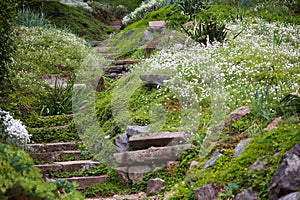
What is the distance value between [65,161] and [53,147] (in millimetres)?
437

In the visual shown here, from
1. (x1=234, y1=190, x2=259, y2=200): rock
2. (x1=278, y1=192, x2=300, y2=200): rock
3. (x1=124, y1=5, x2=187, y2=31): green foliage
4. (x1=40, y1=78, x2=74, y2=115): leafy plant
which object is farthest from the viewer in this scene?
(x1=124, y1=5, x2=187, y2=31): green foliage

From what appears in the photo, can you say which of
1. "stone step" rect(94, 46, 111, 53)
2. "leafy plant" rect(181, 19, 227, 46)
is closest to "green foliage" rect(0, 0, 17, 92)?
"leafy plant" rect(181, 19, 227, 46)

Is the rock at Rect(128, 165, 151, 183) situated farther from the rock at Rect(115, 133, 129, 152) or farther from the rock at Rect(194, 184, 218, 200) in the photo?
the rock at Rect(194, 184, 218, 200)

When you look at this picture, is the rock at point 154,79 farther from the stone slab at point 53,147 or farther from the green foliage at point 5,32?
the green foliage at point 5,32

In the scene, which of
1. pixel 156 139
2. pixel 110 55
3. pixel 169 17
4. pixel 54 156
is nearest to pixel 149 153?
pixel 156 139

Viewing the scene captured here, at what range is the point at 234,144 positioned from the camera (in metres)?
6.32

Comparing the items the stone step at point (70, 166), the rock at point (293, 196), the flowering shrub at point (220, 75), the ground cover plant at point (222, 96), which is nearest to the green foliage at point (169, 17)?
the ground cover plant at point (222, 96)

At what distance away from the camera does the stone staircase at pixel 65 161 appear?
7.18m

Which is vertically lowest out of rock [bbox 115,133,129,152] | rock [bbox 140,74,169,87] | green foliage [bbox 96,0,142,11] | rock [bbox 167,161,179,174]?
green foliage [bbox 96,0,142,11]

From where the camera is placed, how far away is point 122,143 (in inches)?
296

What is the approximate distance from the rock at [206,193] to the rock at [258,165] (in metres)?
0.48

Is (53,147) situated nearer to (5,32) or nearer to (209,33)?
(5,32)

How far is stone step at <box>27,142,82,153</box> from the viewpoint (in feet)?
26.1

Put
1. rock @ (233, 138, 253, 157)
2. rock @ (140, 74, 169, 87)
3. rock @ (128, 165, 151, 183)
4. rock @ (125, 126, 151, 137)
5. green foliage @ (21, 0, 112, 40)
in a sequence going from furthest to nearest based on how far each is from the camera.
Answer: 1. green foliage @ (21, 0, 112, 40)
2. rock @ (140, 74, 169, 87)
3. rock @ (125, 126, 151, 137)
4. rock @ (128, 165, 151, 183)
5. rock @ (233, 138, 253, 157)
